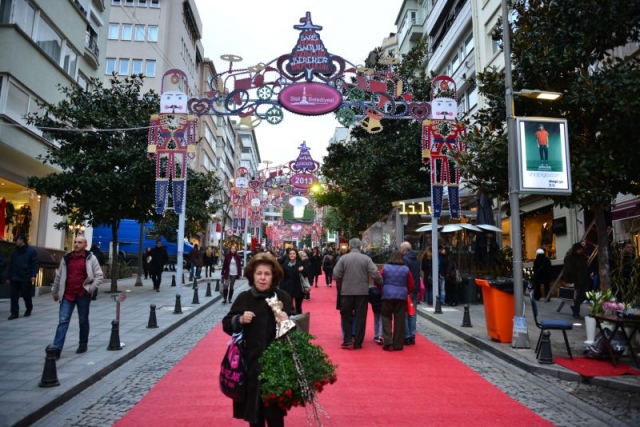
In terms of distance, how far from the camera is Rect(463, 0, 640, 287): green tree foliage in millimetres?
9477

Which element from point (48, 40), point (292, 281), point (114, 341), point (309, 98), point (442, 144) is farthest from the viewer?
point (48, 40)

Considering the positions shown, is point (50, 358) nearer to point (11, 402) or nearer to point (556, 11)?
point (11, 402)

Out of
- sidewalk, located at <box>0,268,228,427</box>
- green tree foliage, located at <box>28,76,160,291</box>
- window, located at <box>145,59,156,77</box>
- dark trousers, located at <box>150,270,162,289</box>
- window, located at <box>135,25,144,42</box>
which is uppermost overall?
window, located at <box>135,25,144,42</box>

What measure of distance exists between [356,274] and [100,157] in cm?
1166

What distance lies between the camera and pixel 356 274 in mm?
9242

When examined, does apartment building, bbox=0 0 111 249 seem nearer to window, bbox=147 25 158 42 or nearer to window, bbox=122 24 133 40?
window, bbox=147 25 158 42

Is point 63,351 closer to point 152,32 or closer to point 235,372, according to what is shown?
point 235,372

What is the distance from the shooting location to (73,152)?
17.3 metres

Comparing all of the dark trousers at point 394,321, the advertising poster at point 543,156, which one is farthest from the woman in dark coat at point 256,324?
the advertising poster at point 543,156

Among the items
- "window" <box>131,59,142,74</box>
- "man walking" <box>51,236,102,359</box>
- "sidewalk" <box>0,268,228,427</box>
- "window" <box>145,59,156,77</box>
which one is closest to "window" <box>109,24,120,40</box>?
"window" <box>131,59,142,74</box>

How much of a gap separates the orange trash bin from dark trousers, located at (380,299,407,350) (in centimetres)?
170

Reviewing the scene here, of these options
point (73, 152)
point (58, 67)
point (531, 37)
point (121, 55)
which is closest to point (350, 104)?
point (531, 37)

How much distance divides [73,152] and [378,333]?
1277 centimetres

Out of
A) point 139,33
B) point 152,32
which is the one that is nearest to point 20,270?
point 152,32
